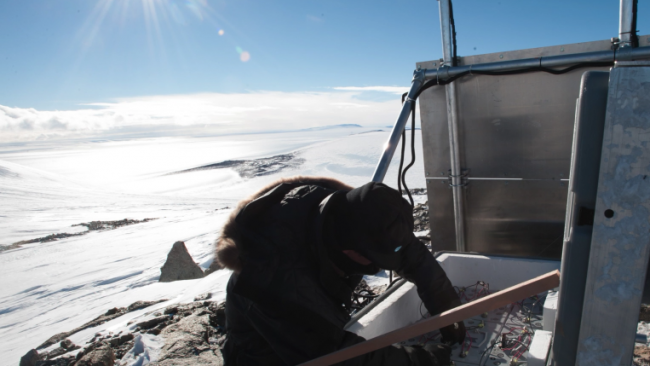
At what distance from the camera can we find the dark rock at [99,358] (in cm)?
318

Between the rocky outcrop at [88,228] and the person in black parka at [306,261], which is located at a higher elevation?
the person in black parka at [306,261]

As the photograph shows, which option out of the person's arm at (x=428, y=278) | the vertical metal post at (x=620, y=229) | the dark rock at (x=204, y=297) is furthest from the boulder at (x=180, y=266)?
the vertical metal post at (x=620, y=229)

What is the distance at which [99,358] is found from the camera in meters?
3.24

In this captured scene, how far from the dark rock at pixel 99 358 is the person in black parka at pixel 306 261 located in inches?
74.9

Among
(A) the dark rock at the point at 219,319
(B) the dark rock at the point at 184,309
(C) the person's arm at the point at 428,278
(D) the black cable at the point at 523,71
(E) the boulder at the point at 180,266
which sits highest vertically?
(D) the black cable at the point at 523,71

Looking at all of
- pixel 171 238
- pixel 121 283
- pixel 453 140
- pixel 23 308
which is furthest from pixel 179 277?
pixel 171 238

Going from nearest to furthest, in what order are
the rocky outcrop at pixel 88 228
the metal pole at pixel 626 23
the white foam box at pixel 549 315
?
the white foam box at pixel 549 315 < the metal pole at pixel 626 23 < the rocky outcrop at pixel 88 228

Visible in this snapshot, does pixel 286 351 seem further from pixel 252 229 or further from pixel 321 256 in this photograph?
pixel 252 229

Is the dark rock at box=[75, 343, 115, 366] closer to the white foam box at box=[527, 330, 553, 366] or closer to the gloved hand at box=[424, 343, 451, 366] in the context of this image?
the gloved hand at box=[424, 343, 451, 366]

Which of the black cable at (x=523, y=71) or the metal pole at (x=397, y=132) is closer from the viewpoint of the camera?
the black cable at (x=523, y=71)

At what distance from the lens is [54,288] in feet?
32.5

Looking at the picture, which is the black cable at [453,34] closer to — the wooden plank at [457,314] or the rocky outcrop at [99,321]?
the wooden plank at [457,314]

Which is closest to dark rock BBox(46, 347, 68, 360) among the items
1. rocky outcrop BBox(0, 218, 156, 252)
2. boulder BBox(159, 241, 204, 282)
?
boulder BBox(159, 241, 204, 282)

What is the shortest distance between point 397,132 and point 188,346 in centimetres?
234
